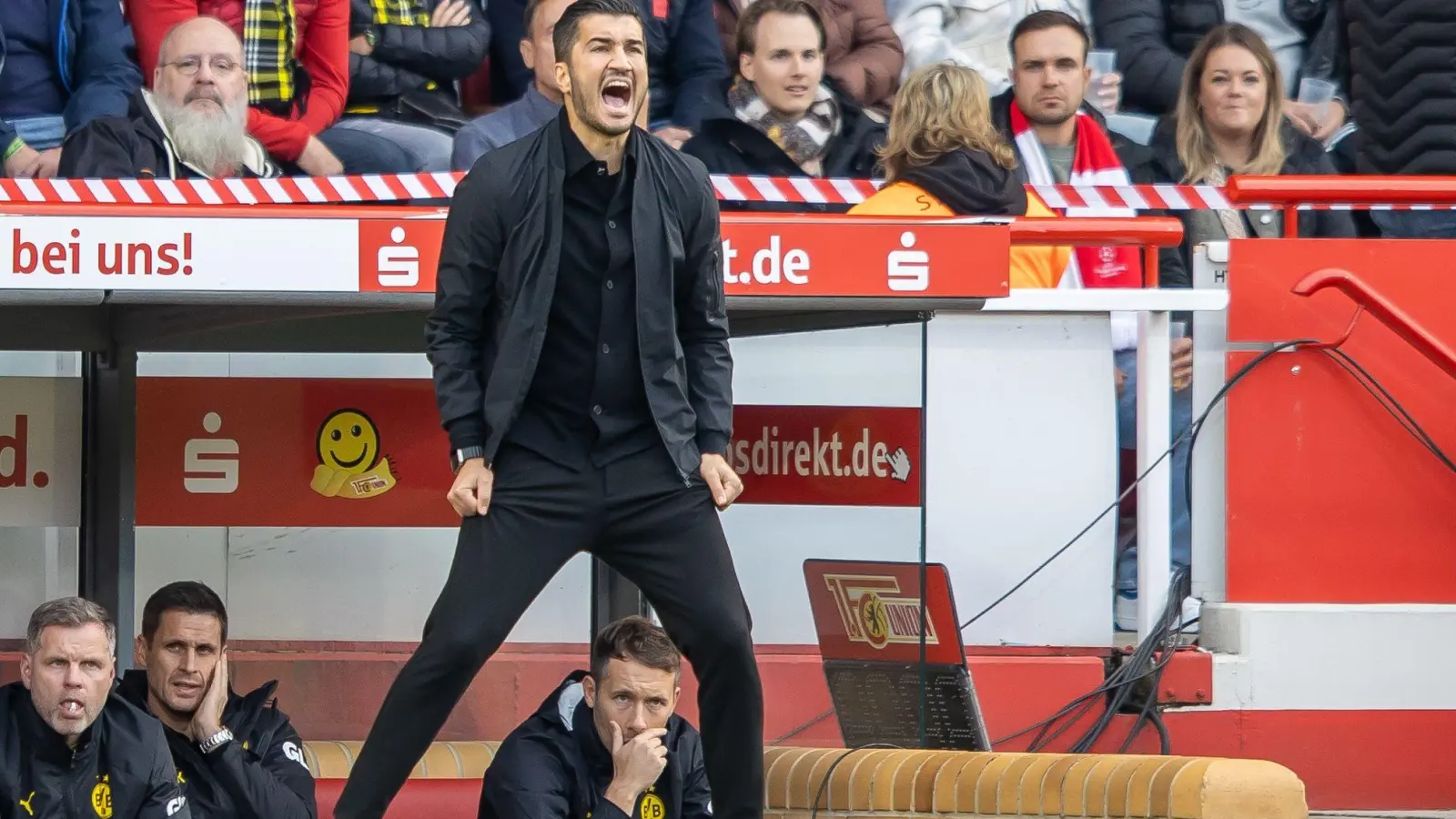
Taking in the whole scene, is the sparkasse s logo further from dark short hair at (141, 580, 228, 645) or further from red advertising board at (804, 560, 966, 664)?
red advertising board at (804, 560, 966, 664)

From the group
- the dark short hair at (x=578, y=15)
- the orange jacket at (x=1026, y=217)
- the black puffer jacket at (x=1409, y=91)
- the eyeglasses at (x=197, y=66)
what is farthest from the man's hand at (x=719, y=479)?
the black puffer jacket at (x=1409, y=91)

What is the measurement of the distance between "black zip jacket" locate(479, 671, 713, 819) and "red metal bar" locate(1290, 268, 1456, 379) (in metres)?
2.57

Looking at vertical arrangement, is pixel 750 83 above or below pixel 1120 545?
above

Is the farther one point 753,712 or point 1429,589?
point 1429,589

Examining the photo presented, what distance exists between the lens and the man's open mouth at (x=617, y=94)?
13.9 feet

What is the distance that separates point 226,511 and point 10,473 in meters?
0.62

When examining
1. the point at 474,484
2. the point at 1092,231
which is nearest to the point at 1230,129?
the point at 1092,231

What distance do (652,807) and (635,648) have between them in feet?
1.43

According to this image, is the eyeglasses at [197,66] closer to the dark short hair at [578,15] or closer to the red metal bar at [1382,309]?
the dark short hair at [578,15]

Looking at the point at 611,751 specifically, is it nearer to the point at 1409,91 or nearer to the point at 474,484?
the point at 474,484

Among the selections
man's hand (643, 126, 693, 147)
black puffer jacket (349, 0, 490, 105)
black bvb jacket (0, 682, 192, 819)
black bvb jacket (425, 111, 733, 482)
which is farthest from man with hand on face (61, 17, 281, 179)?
black bvb jacket (425, 111, 733, 482)

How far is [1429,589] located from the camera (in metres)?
7.09

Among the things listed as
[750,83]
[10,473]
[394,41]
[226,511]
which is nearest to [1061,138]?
[750,83]

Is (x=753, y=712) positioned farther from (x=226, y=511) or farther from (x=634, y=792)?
(x=226, y=511)
